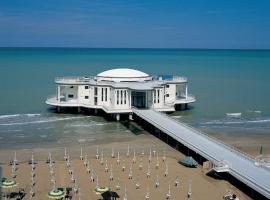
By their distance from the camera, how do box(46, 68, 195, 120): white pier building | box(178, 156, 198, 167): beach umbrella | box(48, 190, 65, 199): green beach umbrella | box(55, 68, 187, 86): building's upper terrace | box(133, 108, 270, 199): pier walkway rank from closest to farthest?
1. box(48, 190, 65, 199): green beach umbrella
2. box(133, 108, 270, 199): pier walkway
3. box(178, 156, 198, 167): beach umbrella
4. box(46, 68, 195, 120): white pier building
5. box(55, 68, 187, 86): building's upper terrace

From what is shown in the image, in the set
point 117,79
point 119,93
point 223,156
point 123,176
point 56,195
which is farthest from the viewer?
point 117,79

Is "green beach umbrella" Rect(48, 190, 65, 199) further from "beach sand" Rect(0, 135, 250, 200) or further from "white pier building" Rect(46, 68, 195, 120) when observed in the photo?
"white pier building" Rect(46, 68, 195, 120)

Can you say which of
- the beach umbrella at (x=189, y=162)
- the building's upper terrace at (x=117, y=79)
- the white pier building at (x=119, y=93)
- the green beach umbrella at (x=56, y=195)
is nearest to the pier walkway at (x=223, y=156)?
the beach umbrella at (x=189, y=162)

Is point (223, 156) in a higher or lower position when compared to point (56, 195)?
higher

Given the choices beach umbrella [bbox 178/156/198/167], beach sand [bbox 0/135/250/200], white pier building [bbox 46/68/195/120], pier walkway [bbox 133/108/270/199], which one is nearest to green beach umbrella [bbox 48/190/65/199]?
beach sand [bbox 0/135/250/200]

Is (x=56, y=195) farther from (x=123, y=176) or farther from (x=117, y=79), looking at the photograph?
(x=117, y=79)

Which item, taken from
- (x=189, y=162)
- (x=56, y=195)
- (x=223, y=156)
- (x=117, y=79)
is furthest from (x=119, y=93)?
(x=56, y=195)

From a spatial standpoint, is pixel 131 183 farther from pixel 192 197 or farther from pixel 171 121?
pixel 171 121
